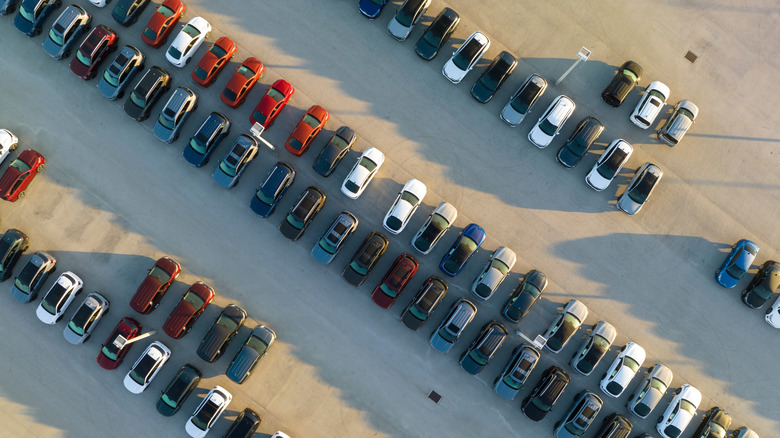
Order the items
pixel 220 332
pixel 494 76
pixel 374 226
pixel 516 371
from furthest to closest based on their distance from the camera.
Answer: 1. pixel 374 226
2. pixel 494 76
3. pixel 516 371
4. pixel 220 332

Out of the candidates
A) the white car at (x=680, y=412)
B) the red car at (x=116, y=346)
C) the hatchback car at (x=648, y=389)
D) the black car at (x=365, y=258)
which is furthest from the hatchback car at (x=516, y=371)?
the red car at (x=116, y=346)

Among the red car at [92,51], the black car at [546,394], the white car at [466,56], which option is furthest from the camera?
the white car at [466,56]

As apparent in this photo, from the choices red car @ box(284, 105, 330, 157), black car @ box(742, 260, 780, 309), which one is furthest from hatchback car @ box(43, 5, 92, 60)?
black car @ box(742, 260, 780, 309)

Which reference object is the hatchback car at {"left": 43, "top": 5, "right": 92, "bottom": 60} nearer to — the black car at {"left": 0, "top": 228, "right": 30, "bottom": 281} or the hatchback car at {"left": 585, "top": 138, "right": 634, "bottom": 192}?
the black car at {"left": 0, "top": 228, "right": 30, "bottom": 281}

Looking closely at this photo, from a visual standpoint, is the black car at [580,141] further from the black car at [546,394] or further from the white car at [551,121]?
the black car at [546,394]

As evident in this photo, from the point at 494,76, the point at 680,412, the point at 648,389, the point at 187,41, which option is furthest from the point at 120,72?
the point at 680,412

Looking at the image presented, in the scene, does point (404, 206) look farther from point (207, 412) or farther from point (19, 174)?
point (19, 174)
